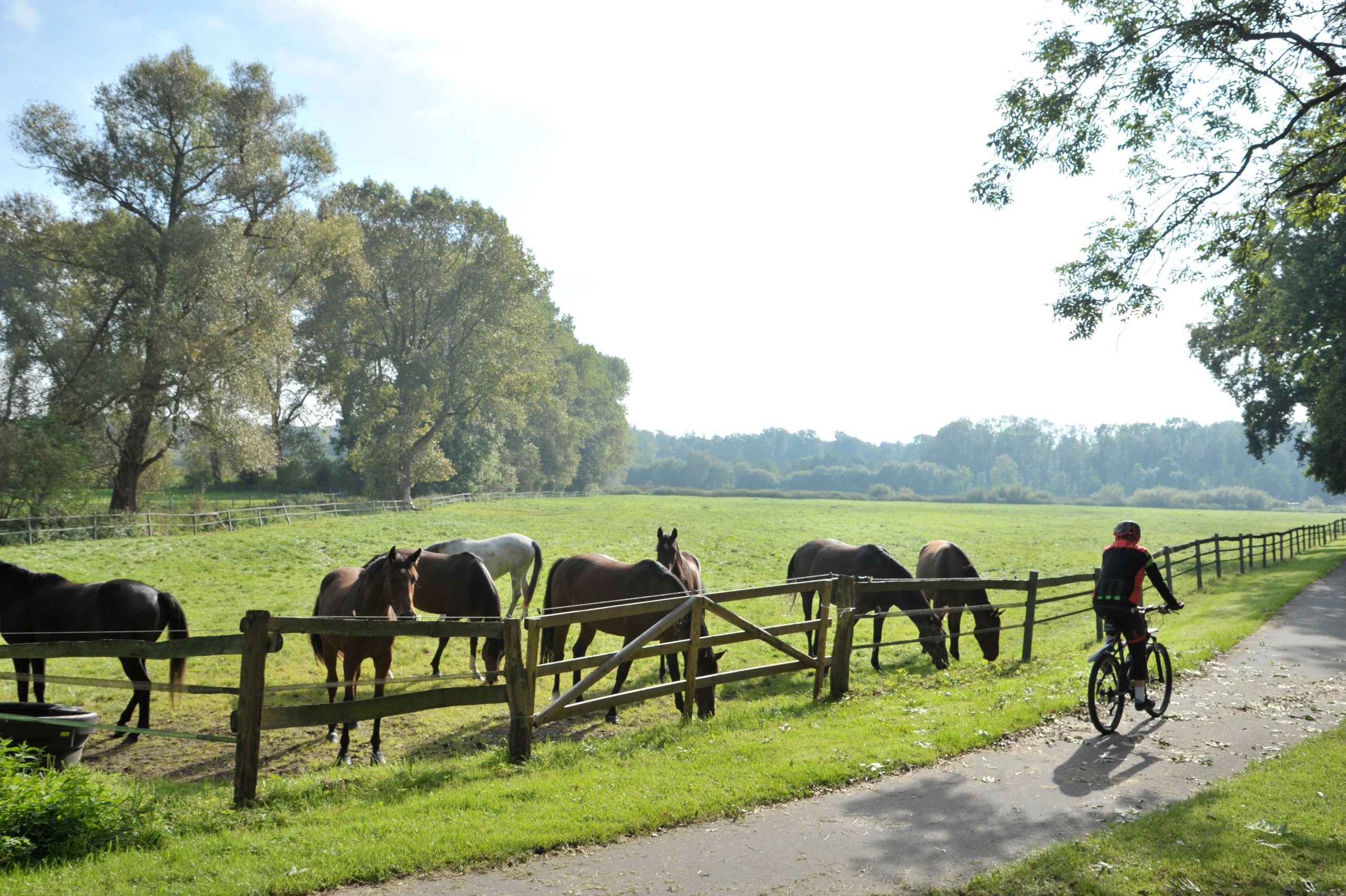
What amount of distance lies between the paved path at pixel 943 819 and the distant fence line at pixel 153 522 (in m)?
25.3

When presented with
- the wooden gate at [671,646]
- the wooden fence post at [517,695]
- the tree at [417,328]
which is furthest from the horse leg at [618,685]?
the tree at [417,328]

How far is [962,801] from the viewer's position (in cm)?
567

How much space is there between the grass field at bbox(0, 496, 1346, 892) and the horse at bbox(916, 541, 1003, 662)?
54 cm

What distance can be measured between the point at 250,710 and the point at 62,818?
1.19m

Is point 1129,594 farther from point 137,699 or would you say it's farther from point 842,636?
point 137,699

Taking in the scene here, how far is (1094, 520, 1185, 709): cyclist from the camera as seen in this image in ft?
24.4

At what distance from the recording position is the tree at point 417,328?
42594 mm

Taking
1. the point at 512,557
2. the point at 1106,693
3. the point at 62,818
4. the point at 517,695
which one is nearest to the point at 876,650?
the point at 1106,693

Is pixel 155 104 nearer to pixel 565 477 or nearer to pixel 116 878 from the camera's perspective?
pixel 116 878

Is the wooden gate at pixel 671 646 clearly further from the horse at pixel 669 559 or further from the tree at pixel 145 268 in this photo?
the tree at pixel 145 268

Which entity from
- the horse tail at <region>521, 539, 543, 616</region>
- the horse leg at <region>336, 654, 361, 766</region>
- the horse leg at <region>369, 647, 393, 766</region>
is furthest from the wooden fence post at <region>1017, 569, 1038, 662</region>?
the horse leg at <region>336, 654, 361, 766</region>

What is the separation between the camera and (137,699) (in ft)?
29.1

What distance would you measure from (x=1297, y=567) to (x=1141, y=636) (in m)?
21.6

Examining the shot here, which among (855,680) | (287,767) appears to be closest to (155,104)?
(287,767)
